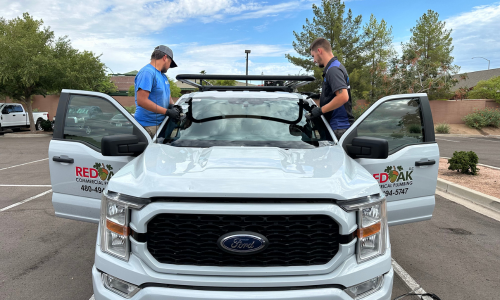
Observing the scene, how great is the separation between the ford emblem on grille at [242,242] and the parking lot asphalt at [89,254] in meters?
2.02

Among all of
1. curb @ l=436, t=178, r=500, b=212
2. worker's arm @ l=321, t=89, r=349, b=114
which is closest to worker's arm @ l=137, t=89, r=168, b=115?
worker's arm @ l=321, t=89, r=349, b=114

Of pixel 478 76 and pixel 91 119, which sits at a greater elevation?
pixel 478 76

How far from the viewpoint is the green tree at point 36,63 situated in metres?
22.1

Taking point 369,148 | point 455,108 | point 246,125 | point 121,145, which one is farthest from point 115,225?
point 455,108

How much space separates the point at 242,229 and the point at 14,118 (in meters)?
26.3

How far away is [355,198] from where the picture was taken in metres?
2.07

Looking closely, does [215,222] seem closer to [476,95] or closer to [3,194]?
[3,194]

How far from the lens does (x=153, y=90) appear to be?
4289 millimetres

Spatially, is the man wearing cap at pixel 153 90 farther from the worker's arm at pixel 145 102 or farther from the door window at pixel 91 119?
the door window at pixel 91 119

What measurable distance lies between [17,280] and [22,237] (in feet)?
4.69

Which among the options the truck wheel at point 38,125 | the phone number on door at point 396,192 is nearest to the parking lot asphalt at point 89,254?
the phone number on door at point 396,192

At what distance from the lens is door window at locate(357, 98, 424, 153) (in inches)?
147

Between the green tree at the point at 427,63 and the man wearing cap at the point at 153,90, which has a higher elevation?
the green tree at the point at 427,63

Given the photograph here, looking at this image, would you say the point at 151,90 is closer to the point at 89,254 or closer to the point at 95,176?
the point at 95,176
